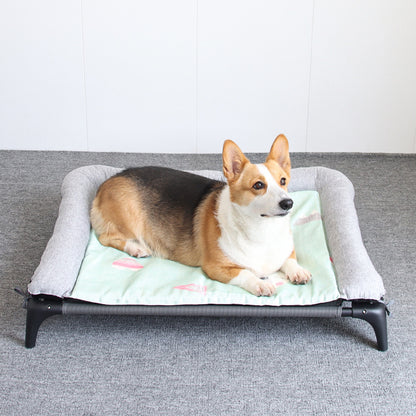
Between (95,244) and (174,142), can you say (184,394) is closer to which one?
(95,244)

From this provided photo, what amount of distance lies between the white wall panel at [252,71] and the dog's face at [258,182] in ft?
5.66

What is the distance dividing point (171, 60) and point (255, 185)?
6.48ft

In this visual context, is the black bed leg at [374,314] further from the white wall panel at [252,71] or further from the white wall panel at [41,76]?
the white wall panel at [41,76]

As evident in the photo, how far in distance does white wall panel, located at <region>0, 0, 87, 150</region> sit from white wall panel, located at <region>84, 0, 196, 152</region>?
92 mm

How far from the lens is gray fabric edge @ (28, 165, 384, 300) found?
2.14m

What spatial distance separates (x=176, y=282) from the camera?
2.29 meters

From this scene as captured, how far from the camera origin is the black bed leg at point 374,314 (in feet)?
7.00

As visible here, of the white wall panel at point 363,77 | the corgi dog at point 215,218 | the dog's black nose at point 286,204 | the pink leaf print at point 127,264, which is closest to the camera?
the dog's black nose at point 286,204

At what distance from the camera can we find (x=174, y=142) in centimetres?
405

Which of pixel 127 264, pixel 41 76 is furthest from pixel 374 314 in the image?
pixel 41 76

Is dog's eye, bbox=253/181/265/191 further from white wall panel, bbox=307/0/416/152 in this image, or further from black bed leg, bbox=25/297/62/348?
white wall panel, bbox=307/0/416/152

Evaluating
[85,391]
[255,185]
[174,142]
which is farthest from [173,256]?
[174,142]

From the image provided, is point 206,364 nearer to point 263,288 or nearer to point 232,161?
point 263,288

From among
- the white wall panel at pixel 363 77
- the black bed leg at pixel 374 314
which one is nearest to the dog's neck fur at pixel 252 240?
the black bed leg at pixel 374 314
